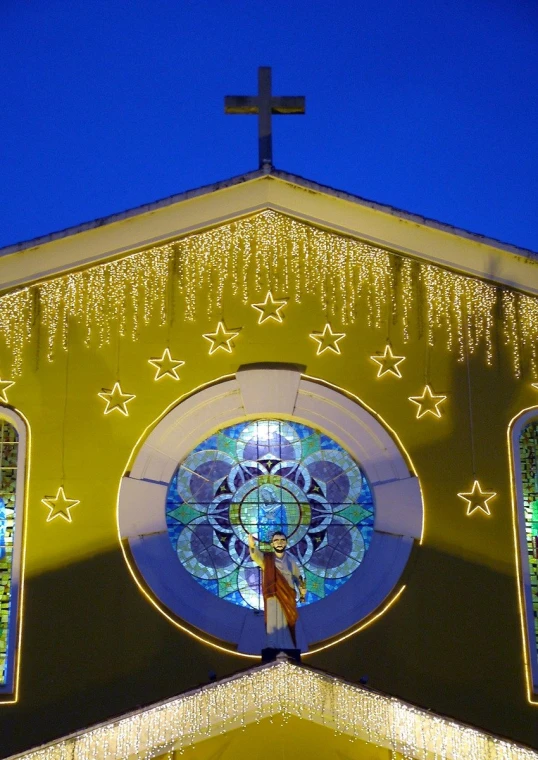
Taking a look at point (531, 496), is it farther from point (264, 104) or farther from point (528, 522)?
point (264, 104)

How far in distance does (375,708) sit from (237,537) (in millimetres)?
2984

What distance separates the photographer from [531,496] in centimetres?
1513

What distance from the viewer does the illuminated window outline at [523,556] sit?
14.4 metres

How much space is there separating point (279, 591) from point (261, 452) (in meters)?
2.15

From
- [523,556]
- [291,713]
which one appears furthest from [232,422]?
[291,713]

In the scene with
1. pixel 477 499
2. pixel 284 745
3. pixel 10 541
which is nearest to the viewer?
pixel 284 745

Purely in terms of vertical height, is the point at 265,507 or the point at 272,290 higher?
the point at 272,290

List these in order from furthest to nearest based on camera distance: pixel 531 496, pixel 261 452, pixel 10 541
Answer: pixel 261 452 → pixel 531 496 → pixel 10 541

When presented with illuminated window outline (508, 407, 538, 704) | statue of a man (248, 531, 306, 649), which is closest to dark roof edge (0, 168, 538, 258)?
illuminated window outline (508, 407, 538, 704)

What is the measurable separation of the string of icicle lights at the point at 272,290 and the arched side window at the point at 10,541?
82 centimetres

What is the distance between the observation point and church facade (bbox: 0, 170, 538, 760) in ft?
47.3

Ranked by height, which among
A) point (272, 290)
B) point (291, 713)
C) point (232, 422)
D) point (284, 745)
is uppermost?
point (272, 290)

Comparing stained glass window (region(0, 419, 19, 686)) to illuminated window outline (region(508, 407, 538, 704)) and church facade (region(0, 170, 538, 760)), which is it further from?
illuminated window outline (region(508, 407, 538, 704))

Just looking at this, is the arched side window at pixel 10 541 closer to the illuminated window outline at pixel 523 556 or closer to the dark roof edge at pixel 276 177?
the dark roof edge at pixel 276 177
